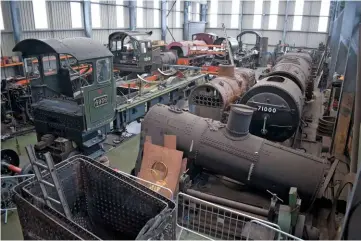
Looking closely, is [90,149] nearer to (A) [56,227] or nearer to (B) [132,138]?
(B) [132,138]

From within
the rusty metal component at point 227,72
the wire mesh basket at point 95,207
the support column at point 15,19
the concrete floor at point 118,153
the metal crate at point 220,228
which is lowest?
the concrete floor at point 118,153

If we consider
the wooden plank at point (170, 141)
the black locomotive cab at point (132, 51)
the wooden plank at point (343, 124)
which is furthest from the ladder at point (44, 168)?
the black locomotive cab at point (132, 51)

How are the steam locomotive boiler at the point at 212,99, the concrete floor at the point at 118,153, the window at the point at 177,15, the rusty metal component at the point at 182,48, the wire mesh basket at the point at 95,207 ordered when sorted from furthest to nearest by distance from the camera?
the window at the point at 177,15, the rusty metal component at the point at 182,48, the steam locomotive boiler at the point at 212,99, the concrete floor at the point at 118,153, the wire mesh basket at the point at 95,207

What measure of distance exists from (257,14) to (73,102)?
2281 centimetres

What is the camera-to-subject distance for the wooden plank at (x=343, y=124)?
206 inches

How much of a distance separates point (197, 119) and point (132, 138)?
3422 millimetres

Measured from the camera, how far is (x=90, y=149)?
19.3 feet

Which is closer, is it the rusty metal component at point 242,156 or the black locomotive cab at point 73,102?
the rusty metal component at point 242,156

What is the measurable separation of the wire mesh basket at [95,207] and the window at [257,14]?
83.8 feet

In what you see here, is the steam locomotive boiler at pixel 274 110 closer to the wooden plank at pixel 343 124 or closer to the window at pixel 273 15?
the wooden plank at pixel 343 124

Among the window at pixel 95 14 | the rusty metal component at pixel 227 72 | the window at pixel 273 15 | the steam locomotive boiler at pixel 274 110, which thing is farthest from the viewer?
the window at pixel 273 15

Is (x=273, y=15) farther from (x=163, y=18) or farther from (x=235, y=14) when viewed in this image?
(x=163, y=18)

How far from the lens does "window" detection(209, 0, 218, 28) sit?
26.9 meters

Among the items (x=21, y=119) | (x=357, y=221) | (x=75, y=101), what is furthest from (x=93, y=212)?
(x=21, y=119)
